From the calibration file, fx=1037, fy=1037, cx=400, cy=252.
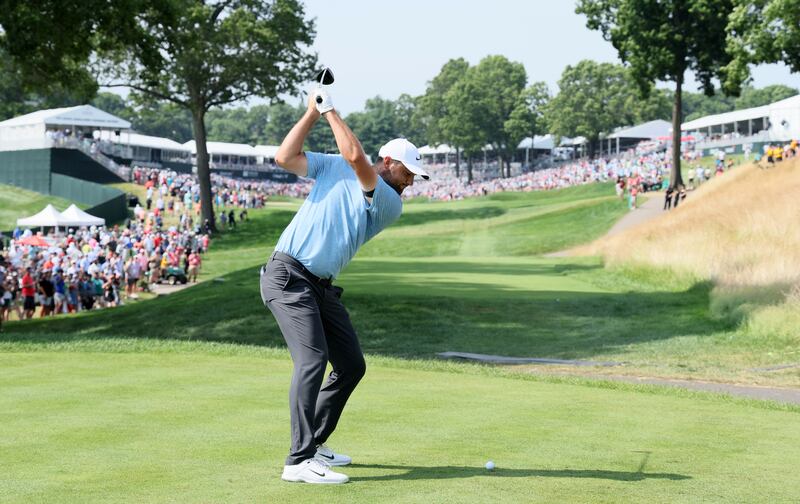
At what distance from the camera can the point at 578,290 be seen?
95.5ft

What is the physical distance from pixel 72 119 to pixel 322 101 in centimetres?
8093

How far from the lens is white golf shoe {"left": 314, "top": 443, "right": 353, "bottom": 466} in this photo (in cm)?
646

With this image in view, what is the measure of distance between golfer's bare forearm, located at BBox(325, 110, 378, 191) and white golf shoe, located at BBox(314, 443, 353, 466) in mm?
1680

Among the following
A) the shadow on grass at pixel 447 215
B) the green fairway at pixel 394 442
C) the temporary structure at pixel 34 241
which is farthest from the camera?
the shadow on grass at pixel 447 215

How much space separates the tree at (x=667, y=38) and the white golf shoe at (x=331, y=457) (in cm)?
5358

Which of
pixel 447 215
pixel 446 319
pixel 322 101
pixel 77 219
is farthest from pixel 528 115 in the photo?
pixel 322 101

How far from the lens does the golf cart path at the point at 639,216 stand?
50.7 metres

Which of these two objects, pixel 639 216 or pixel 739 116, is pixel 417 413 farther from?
pixel 739 116

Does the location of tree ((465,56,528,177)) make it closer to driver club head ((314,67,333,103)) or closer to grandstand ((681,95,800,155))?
grandstand ((681,95,800,155))

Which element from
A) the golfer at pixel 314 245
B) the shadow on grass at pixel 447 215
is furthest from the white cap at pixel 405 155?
the shadow on grass at pixel 447 215

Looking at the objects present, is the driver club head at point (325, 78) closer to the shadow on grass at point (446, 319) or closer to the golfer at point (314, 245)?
the golfer at point (314, 245)

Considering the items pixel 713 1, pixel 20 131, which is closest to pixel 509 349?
pixel 713 1

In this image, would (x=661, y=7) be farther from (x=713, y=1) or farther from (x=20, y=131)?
(x=20, y=131)

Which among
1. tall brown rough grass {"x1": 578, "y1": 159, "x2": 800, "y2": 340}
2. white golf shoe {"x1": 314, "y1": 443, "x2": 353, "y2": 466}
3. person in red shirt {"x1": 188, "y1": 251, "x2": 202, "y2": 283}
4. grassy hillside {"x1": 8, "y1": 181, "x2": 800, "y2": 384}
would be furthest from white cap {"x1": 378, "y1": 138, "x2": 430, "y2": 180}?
person in red shirt {"x1": 188, "y1": 251, "x2": 202, "y2": 283}
